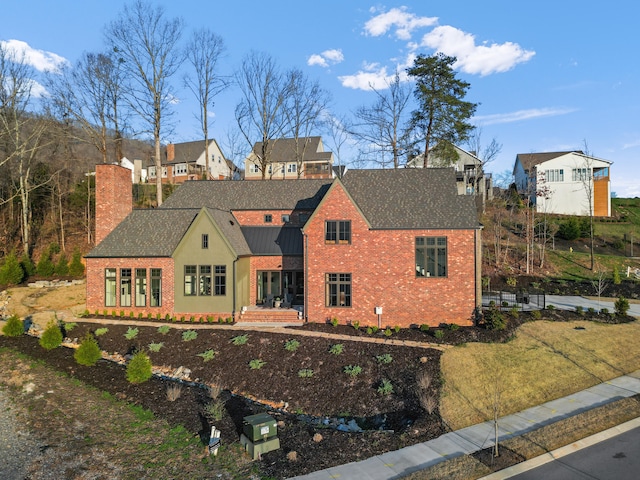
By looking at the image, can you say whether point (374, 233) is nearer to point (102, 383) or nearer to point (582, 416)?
point (582, 416)

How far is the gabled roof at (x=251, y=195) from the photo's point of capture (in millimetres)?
26889

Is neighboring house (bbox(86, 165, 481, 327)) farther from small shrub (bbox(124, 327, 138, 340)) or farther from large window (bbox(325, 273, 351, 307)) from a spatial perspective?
small shrub (bbox(124, 327, 138, 340))

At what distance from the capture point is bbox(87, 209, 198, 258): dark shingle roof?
74.6 ft

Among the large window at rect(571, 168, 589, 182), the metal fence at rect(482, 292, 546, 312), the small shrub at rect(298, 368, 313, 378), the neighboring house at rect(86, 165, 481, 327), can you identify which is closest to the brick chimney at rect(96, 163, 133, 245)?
the neighboring house at rect(86, 165, 481, 327)

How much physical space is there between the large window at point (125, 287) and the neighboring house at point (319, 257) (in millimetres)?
61

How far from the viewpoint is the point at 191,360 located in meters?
17.2

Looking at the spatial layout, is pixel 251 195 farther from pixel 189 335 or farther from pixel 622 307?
pixel 622 307

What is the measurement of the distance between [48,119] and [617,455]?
1855 inches

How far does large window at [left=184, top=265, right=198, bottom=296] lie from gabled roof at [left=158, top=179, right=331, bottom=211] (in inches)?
237

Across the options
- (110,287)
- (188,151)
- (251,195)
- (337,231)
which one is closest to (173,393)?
(337,231)

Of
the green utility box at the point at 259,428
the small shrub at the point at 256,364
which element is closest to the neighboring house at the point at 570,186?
A: the small shrub at the point at 256,364

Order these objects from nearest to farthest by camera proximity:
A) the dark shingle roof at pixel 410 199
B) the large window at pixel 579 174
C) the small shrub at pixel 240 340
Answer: the small shrub at pixel 240 340, the dark shingle roof at pixel 410 199, the large window at pixel 579 174

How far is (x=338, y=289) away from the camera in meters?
21.0

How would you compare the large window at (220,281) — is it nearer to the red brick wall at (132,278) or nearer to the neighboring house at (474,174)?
the red brick wall at (132,278)
